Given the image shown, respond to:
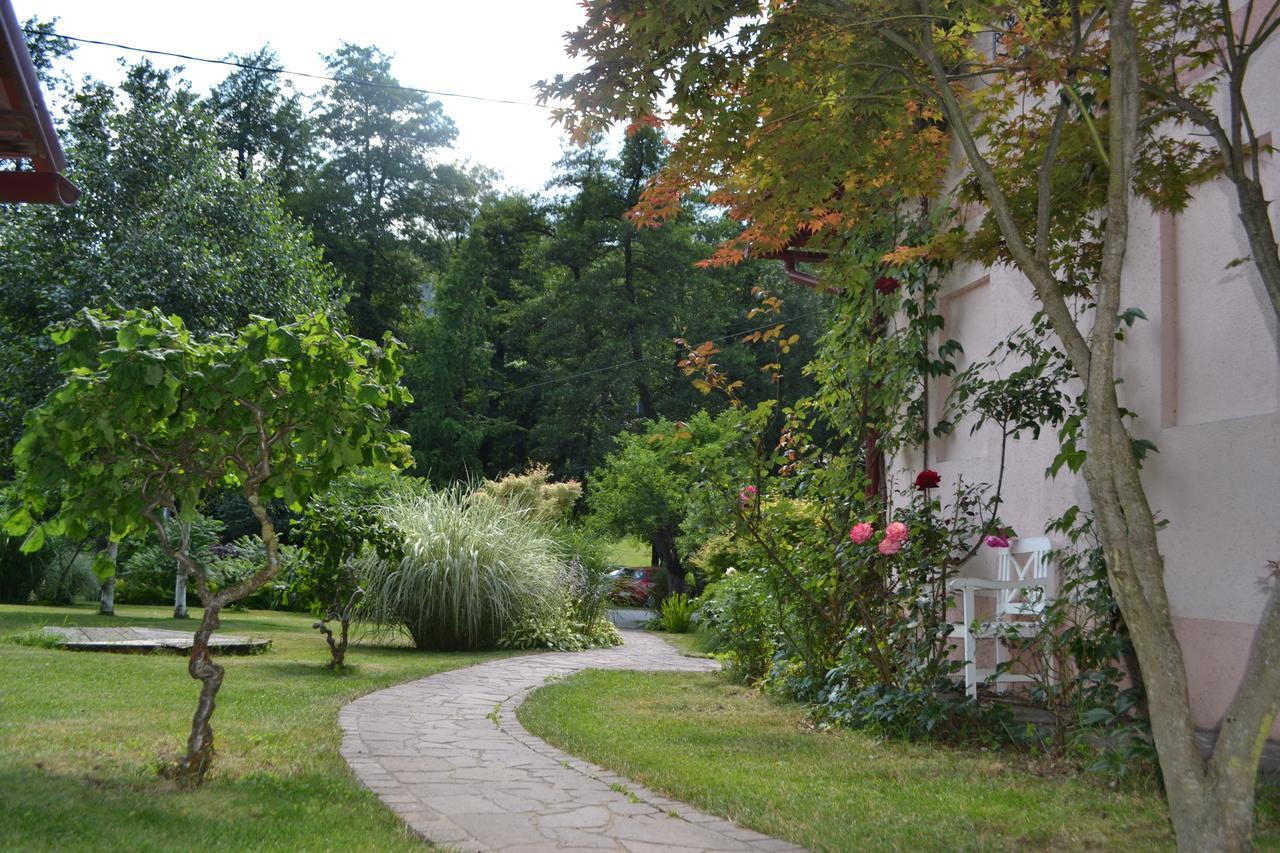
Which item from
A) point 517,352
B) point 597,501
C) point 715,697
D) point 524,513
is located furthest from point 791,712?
point 517,352

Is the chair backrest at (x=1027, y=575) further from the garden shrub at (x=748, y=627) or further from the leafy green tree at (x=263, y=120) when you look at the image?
the leafy green tree at (x=263, y=120)

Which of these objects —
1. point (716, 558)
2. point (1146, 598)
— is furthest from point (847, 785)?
point (716, 558)

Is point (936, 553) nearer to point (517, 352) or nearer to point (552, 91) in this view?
point (552, 91)

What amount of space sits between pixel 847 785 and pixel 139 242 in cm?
1397

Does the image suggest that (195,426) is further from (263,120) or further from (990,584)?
(263,120)

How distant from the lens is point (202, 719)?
4.72 metres

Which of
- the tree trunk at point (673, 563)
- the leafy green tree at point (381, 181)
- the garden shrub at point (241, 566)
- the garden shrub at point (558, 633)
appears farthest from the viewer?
the leafy green tree at point (381, 181)

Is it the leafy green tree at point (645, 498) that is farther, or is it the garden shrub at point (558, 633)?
the leafy green tree at point (645, 498)

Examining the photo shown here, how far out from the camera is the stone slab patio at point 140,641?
1034cm

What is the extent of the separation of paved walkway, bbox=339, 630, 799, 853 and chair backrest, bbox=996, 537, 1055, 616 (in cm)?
241

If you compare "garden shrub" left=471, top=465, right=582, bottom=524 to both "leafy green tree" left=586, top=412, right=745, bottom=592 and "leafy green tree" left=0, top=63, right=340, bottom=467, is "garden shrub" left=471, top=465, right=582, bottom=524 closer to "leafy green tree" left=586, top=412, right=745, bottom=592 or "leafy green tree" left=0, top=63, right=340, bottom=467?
"leafy green tree" left=586, top=412, right=745, bottom=592

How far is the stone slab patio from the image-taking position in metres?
10.3

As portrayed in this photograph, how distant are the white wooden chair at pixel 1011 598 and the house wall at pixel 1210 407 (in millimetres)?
513

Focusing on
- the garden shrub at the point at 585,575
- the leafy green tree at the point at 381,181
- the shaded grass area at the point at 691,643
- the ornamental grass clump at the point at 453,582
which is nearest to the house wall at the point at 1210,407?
the shaded grass area at the point at 691,643
